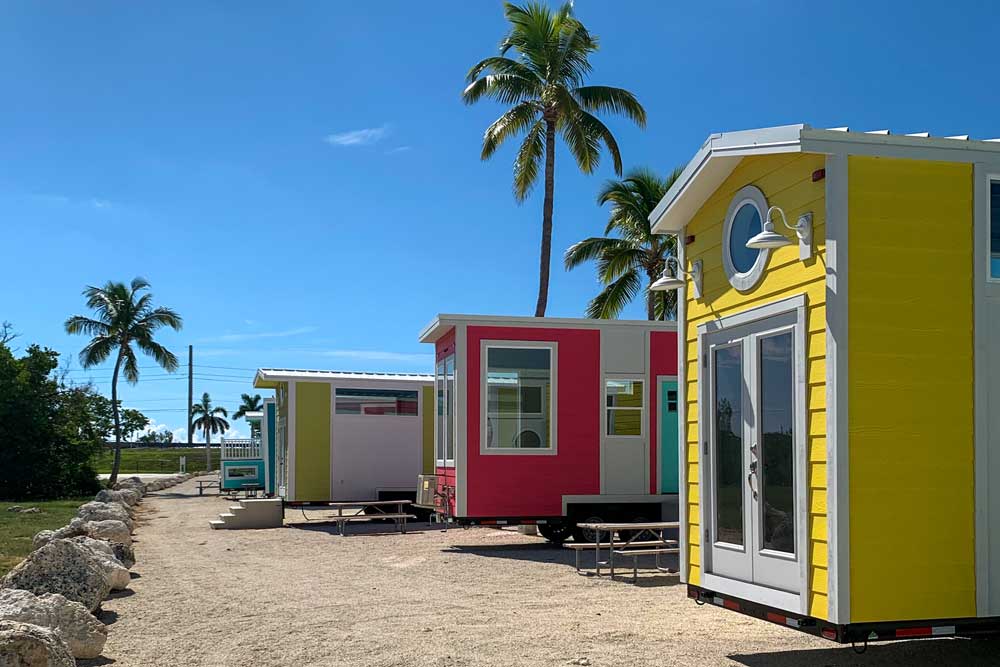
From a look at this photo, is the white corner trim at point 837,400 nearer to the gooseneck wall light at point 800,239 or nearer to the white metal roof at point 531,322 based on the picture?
the gooseneck wall light at point 800,239

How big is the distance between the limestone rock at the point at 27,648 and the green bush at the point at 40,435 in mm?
23609

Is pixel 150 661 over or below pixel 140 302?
below

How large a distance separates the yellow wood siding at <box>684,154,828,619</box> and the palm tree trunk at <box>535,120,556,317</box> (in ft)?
45.4

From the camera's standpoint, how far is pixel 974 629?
573 centimetres

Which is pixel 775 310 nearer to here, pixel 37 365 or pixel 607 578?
pixel 607 578

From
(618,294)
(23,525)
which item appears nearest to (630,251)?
(618,294)

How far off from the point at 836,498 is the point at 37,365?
27.4 metres

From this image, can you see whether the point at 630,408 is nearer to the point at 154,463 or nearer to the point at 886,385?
the point at 886,385

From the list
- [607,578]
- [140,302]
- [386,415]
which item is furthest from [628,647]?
[140,302]

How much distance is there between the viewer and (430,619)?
8219 millimetres

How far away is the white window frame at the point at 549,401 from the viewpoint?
1392 cm

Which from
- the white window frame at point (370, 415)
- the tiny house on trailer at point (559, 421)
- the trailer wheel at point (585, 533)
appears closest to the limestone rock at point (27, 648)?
the tiny house on trailer at point (559, 421)

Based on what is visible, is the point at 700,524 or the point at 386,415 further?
the point at 386,415

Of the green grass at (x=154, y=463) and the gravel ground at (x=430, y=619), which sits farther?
the green grass at (x=154, y=463)
